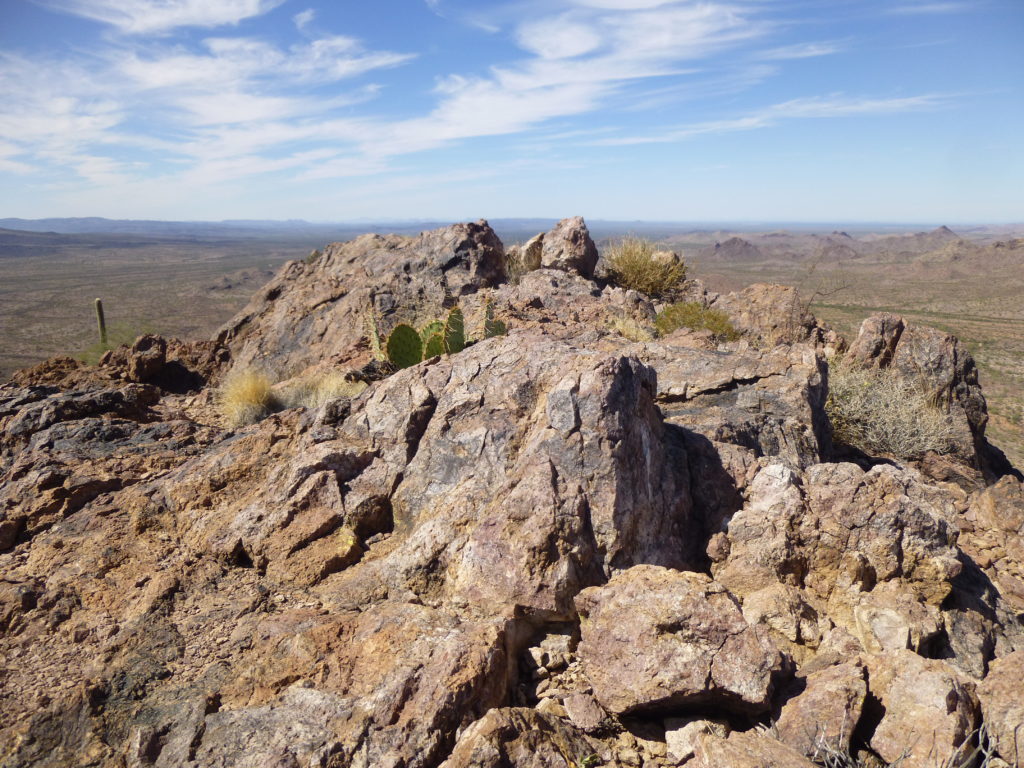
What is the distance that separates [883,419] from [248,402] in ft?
26.9

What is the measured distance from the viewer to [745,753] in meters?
2.74

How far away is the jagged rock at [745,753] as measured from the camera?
268 cm

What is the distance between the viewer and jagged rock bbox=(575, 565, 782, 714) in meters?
3.04

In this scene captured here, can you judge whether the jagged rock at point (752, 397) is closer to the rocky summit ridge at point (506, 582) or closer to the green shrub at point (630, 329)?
the rocky summit ridge at point (506, 582)

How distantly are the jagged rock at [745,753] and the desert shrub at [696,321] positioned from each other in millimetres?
7553

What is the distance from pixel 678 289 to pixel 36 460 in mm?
11328

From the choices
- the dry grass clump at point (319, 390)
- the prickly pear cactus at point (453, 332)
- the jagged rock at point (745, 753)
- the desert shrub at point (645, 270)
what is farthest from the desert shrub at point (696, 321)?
the jagged rock at point (745, 753)

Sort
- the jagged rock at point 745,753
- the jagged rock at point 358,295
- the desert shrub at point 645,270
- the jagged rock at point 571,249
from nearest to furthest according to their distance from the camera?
the jagged rock at point 745,753 < the jagged rock at point 358,295 < the jagged rock at point 571,249 < the desert shrub at point 645,270

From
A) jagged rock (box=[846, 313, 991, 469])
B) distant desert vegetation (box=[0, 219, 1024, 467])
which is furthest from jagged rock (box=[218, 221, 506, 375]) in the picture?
jagged rock (box=[846, 313, 991, 469])

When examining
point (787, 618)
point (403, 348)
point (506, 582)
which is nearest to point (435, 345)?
point (403, 348)

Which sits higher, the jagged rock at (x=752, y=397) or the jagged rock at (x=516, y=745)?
the jagged rock at (x=752, y=397)

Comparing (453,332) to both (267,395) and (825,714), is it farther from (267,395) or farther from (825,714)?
(825,714)

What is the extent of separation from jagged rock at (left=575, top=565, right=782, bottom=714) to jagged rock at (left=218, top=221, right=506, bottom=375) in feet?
22.2

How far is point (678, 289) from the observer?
13.3 m
